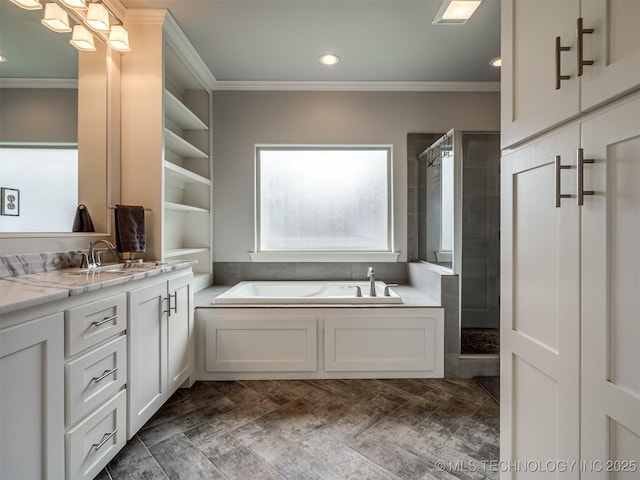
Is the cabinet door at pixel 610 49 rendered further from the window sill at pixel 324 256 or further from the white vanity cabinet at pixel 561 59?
the window sill at pixel 324 256

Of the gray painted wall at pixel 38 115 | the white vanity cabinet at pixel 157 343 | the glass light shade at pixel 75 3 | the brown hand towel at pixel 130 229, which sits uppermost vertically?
the glass light shade at pixel 75 3

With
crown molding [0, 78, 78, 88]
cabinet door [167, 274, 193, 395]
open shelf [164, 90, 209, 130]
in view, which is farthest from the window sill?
crown molding [0, 78, 78, 88]

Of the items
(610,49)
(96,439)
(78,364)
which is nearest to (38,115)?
(78,364)

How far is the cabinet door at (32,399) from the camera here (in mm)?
940

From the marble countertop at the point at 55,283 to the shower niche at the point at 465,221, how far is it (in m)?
2.22

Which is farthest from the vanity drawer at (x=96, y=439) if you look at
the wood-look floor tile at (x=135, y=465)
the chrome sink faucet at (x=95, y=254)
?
the chrome sink faucet at (x=95, y=254)

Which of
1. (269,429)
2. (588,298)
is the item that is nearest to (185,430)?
(269,429)

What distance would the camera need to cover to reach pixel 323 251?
3324mm

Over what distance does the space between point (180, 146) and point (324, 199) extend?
58.3 inches

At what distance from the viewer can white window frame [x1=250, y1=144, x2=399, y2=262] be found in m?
3.28

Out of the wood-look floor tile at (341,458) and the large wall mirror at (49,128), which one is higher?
the large wall mirror at (49,128)

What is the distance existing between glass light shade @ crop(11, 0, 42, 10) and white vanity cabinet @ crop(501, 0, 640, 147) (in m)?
2.22

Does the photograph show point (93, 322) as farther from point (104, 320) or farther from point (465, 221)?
point (465, 221)

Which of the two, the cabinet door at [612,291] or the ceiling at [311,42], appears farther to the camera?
the ceiling at [311,42]
